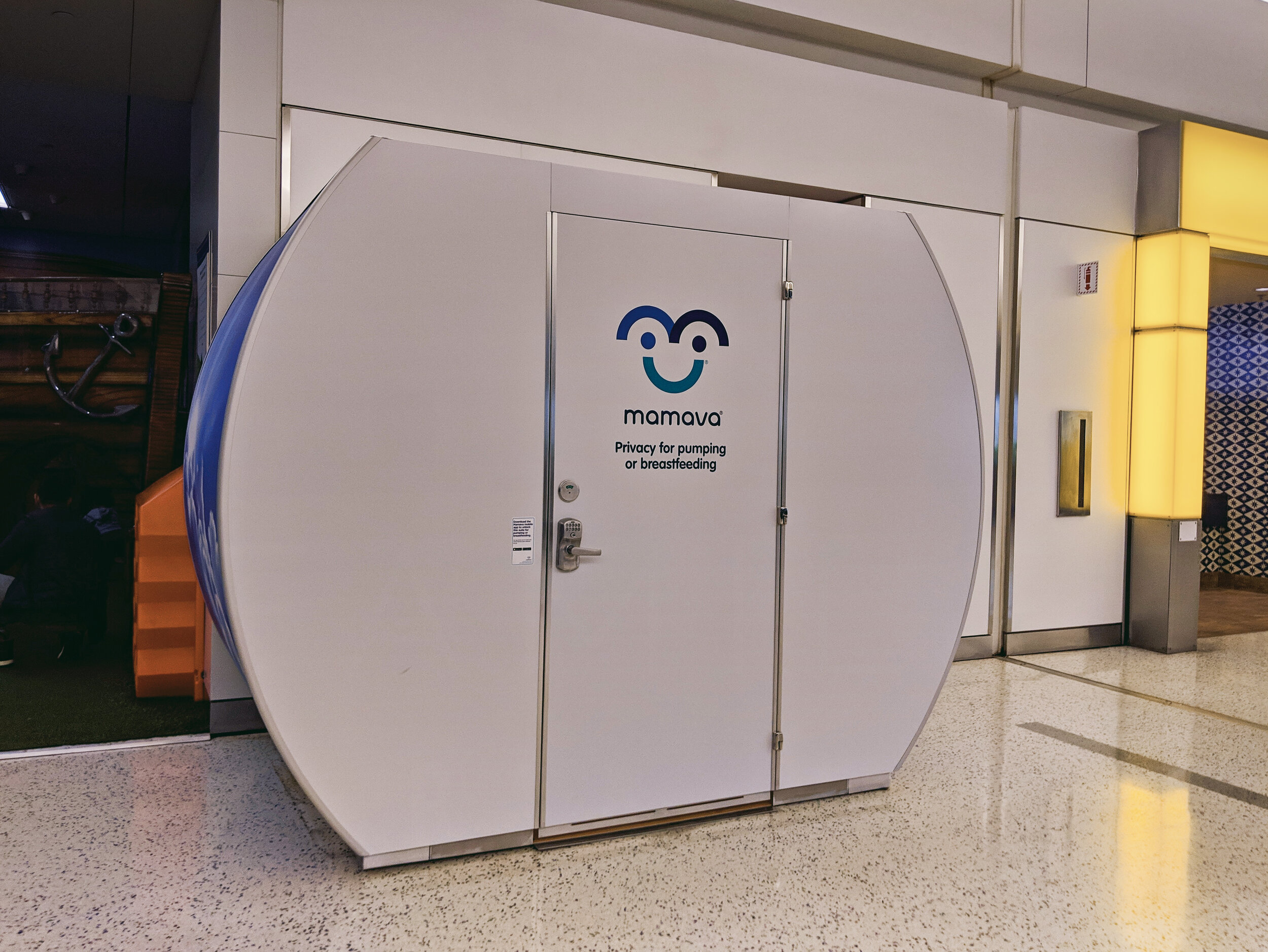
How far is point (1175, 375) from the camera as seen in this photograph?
589cm

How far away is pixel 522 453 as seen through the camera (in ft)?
9.14

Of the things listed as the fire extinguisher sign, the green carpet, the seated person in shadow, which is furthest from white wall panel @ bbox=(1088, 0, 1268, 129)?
the seated person in shadow

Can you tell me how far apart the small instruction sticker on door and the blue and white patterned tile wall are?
8.87 m

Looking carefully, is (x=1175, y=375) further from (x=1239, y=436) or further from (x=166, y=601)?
(x=166, y=601)

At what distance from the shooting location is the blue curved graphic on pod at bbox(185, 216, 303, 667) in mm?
2508

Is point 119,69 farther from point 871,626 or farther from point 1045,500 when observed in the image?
point 1045,500

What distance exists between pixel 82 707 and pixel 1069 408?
6054 mm

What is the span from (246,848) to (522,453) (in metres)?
1.57

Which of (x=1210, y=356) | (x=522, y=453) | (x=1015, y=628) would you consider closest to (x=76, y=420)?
(x=522, y=453)

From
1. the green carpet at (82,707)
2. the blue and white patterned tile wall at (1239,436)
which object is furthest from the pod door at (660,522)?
the blue and white patterned tile wall at (1239,436)

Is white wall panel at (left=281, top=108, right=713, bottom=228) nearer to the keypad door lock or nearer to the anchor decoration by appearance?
the anchor decoration

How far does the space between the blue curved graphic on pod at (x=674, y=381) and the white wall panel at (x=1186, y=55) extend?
185 inches

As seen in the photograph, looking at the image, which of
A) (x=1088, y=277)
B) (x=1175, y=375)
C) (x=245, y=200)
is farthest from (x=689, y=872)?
(x=1175, y=375)

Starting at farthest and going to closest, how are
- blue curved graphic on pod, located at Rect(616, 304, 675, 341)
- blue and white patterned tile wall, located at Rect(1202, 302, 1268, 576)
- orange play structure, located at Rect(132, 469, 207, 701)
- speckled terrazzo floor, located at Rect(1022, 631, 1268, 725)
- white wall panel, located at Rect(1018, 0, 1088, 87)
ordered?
blue and white patterned tile wall, located at Rect(1202, 302, 1268, 576), white wall panel, located at Rect(1018, 0, 1088, 87), speckled terrazzo floor, located at Rect(1022, 631, 1268, 725), orange play structure, located at Rect(132, 469, 207, 701), blue curved graphic on pod, located at Rect(616, 304, 675, 341)
